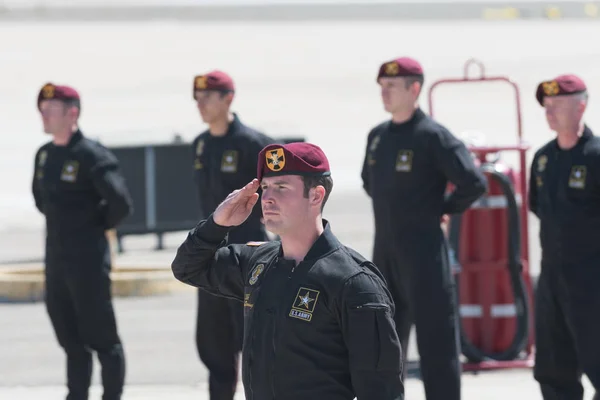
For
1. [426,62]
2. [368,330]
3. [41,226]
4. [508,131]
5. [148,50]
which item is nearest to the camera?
[368,330]

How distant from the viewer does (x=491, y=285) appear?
9.76m

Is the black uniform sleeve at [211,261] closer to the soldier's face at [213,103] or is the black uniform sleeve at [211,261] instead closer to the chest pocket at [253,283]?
the chest pocket at [253,283]

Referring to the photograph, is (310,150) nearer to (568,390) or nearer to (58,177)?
(568,390)

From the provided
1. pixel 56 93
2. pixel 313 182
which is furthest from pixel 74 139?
pixel 313 182

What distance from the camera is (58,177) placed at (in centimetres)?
808

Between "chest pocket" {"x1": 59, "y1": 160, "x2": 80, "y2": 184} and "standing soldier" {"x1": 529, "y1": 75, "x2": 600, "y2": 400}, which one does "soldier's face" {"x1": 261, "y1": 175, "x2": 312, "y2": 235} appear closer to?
"standing soldier" {"x1": 529, "y1": 75, "x2": 600, "y2": 400}

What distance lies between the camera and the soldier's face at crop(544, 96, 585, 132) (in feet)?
23.8

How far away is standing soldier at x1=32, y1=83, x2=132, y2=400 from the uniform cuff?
10.0ft

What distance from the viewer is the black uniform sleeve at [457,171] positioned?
25.2ft

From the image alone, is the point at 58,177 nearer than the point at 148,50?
Yes

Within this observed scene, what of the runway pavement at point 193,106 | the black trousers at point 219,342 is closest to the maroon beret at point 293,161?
the black trousers at point 219,342

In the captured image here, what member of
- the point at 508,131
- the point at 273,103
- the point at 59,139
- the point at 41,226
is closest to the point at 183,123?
the point at 273,103

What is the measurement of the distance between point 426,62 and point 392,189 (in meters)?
38.0

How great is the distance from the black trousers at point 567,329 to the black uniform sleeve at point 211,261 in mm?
2462
